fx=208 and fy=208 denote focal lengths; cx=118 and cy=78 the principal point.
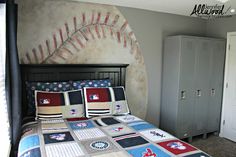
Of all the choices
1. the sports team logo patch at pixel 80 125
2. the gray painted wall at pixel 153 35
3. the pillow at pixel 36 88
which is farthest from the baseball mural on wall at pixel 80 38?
the sports team logo patch at pixel 80 125

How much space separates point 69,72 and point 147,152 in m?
1.77

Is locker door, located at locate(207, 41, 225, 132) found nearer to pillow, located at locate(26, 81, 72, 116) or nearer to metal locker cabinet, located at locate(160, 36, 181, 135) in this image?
metal locker cabinet, located at locate(160, 36, 181, 135)

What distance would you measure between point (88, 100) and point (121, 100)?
1.54 ft

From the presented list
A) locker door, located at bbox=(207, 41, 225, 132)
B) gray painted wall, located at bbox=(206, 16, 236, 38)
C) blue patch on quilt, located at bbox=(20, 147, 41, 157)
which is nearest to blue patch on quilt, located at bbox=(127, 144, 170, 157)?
blue patch on quilt, located at bbox=(20, 147, 41, 157)

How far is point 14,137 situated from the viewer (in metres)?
2.13

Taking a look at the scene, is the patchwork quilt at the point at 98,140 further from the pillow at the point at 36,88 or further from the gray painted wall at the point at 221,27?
the gray painted wall at the point at 221,27

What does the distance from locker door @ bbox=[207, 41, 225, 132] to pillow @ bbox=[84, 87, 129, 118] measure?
188 cm

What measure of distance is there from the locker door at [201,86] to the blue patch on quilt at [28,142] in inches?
109

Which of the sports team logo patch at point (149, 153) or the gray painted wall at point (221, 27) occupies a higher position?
the gray painted wall at point (221, 27)

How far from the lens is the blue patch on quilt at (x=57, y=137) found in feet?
6.37

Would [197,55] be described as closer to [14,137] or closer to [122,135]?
[122,135]

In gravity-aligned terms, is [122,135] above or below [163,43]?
below

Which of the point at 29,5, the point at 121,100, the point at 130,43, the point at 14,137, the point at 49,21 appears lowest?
the point at 14,137

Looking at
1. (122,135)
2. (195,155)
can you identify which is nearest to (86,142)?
(122,135)
